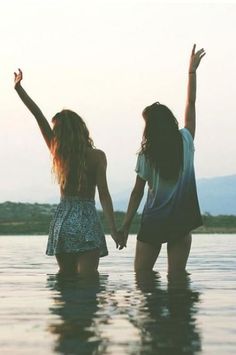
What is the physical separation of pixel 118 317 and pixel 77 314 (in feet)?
1.46

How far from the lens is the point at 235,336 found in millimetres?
7363

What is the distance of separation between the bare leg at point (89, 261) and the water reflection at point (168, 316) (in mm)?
627

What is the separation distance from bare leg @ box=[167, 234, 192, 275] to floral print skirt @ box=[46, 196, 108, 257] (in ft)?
2.54

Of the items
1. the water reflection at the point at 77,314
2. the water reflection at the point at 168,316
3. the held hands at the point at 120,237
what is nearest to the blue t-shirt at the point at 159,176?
the held hands at the point at 120,237

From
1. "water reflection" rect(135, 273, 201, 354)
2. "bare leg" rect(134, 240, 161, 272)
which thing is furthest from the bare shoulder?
"water reflection" rect(135, 273, 201, 354)

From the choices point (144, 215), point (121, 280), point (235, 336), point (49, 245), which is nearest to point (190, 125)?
point (144, 215)

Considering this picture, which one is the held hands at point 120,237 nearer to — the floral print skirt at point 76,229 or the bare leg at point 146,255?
the bare leg at point 146,255

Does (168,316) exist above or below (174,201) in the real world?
below

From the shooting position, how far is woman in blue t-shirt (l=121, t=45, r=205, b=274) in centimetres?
1097

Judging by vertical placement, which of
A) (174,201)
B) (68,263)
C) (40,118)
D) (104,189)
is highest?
(40,118)

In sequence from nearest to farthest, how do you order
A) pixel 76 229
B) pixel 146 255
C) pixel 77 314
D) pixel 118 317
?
pixel 118 317
pixel 77 314
pixel 76 229
pixel 146 255

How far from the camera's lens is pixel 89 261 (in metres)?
10.8

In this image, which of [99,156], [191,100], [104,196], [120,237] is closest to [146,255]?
[120,237]

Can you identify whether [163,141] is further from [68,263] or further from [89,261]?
[68,263]
